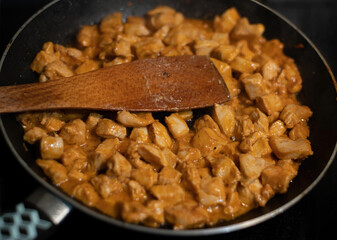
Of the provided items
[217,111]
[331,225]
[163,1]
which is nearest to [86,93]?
[217,111]

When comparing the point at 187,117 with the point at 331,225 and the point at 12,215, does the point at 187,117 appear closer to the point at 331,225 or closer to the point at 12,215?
the point at 331,225

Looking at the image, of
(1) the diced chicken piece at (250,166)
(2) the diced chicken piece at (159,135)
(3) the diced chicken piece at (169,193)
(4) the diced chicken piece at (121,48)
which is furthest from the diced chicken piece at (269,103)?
(4) the diced chicken piece at (121,48)

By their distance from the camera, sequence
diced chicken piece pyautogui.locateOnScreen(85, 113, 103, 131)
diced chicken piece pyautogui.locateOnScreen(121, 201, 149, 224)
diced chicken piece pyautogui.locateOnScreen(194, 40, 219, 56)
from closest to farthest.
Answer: diced chicken piece pyautogui.locateOnScreen(121, 201, 149, 224) < diced chicken piece pyautogui.locateOnScreen(85, 113, 103, 131) < diced chicken piece pyautogui.locateOnScreen(194, 40, 219, 56)

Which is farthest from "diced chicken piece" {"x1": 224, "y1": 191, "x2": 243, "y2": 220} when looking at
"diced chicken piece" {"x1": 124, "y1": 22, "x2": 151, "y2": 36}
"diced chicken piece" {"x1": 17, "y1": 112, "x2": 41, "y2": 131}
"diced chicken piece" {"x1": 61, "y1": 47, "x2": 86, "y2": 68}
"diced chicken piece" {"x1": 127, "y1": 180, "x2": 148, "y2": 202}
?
"diced chicken piece" {"x1": 124, "y1": 22, "x2": 151, "y2": 36}

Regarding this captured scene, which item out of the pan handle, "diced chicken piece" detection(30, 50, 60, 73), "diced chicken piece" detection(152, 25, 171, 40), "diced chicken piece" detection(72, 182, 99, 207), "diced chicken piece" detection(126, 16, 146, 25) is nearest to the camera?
the pan handle

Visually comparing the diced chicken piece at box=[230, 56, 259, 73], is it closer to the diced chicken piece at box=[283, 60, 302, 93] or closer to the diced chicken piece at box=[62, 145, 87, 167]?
the diced chicken piece at box=[283, 60, 302, 93]

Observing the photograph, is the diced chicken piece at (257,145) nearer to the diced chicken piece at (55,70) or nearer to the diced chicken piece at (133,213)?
the diced chicken piece at (133,213)
